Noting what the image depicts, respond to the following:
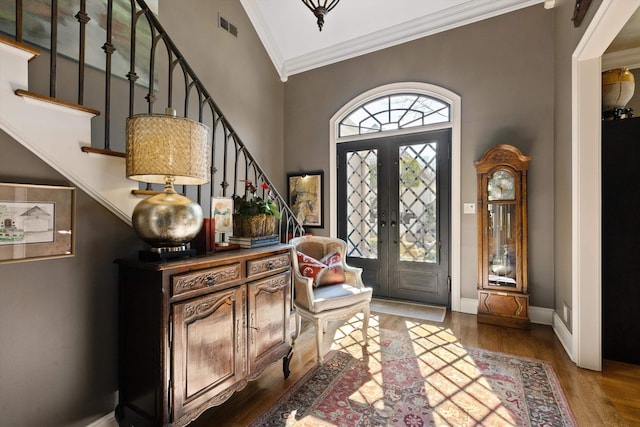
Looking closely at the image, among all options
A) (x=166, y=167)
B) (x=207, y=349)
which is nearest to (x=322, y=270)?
(x=207, y=349)

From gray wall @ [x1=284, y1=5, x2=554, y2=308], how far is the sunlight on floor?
131 cm

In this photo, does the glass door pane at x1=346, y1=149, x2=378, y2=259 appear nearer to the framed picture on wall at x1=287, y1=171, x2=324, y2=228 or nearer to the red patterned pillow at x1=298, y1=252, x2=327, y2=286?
the framed picture on wall at x1=287, y1=171, x2=324, y2=228

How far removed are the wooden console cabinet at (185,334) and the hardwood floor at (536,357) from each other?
0.83 ft

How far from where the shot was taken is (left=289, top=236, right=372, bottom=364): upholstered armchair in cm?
243

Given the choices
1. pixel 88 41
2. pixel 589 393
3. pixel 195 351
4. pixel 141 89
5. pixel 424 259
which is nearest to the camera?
pixel 195 351

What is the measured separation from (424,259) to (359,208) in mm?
1142

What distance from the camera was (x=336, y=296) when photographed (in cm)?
254

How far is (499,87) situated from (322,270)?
296 centimetres

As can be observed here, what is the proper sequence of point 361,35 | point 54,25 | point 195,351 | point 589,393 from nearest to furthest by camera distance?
point 54,25, point 195,351, point 589,393, point 361,35

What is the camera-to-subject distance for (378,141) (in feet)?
13.8

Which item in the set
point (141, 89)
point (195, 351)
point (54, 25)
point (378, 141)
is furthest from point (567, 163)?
point (141, 89)

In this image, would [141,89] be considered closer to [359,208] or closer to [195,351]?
[195,351]

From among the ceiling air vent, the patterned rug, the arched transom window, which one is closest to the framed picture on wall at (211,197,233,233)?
the patterned rug

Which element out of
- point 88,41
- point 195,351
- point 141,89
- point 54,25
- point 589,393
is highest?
point 88,41
